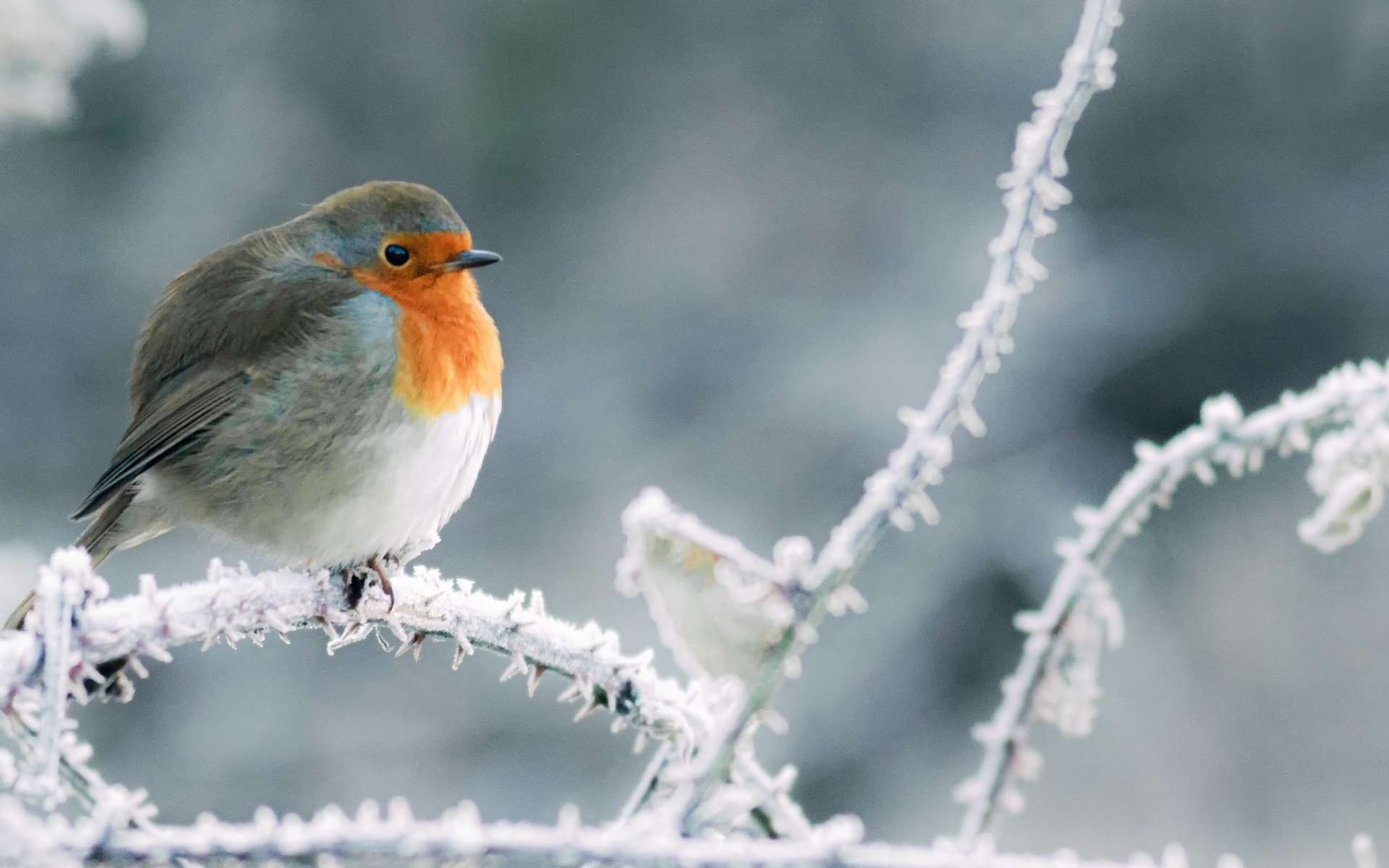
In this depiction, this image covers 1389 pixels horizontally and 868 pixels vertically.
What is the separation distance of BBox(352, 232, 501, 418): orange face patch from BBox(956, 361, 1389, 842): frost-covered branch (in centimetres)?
144

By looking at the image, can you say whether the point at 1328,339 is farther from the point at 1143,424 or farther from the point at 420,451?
the point at 420,451

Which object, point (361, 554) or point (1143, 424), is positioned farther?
point (1143, 424)

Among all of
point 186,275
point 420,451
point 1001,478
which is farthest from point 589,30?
point 420,451

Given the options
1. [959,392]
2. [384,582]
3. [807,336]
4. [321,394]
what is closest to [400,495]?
[321,394]

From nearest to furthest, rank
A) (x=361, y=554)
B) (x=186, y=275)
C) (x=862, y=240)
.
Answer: (x=361, y=554), (x=186, y=275), (x=862, y=240)

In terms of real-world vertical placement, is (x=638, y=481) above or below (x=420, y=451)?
above

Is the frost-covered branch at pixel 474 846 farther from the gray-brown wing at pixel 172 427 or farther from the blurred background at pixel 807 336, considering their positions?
the blurred background at pixel 807 336

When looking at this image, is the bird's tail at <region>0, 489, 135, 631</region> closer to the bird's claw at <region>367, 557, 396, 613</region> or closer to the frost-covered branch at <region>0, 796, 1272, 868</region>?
the bird's claw at <region>367, 557, 396, 613</region>

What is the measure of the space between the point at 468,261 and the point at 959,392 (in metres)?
1.52

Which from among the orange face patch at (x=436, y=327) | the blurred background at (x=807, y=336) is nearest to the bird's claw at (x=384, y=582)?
the orange face patch at (x=436, y=327)

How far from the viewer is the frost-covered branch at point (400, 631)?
0.80 meters

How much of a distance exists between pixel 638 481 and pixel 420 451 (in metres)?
2.69

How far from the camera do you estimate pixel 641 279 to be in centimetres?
523

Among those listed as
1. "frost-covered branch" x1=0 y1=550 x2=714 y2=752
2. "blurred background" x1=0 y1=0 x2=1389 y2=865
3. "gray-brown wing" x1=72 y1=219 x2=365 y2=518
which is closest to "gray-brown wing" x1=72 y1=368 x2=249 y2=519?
"gray-brown wing" x1=72 y1=219 x2=365 y2=518
